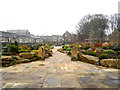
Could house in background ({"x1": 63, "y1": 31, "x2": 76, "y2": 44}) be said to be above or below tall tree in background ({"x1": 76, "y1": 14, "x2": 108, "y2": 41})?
below

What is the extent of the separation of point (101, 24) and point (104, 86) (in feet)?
117

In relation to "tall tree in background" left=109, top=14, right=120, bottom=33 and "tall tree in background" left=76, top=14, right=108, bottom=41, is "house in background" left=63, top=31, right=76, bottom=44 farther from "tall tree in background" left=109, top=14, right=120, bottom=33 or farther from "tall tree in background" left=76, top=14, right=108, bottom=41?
"tall tree in background" left=109, top=14, right=120, bottom=33

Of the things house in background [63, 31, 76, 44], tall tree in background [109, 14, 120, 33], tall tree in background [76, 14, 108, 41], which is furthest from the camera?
tall tree in background [109, 14, 120, 33]

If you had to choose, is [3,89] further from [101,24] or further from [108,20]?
[108,20]

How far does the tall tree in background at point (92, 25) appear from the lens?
3437 cm

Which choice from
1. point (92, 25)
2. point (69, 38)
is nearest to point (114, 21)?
point (92, 25)

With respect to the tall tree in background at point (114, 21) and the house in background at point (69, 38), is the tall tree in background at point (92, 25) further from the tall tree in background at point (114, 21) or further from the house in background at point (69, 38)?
the tall tree in background at point (114, 21)

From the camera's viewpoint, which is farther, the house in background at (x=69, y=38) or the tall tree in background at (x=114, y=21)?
the tall tree in background at (x=114, y=21)

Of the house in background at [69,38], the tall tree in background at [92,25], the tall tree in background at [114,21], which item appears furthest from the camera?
the tall tree in background at [114,21]

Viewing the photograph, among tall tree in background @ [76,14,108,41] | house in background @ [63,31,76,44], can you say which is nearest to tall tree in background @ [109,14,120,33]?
tall tree in background @ [76,14,108,41]

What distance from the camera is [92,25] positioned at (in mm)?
34281

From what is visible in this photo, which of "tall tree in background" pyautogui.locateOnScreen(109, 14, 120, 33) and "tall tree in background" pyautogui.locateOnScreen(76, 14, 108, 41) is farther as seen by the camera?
"tall tree in background" pyautogui.locateOnScreen(109, 14, 120, 33)

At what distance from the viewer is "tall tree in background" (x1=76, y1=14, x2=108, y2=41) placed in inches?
1353

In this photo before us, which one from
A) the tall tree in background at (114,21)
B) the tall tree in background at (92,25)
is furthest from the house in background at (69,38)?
the tall tree in background at (114,21)
